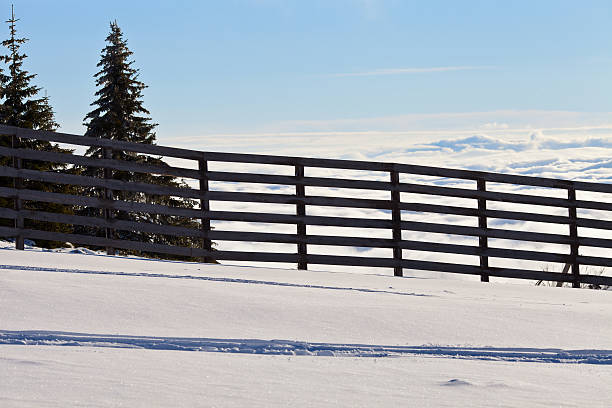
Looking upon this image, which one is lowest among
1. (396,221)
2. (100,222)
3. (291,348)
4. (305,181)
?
(291,348)

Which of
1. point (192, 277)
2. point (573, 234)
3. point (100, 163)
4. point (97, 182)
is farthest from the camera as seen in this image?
point (573, 234)

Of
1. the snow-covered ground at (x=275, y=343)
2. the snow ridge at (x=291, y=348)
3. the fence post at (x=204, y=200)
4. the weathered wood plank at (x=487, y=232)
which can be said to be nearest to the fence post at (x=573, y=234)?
the weathered wood plank at (x=487, y=232)

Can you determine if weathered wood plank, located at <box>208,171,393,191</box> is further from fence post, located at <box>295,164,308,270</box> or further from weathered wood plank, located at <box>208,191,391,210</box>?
weathered wood plank, located at <box>208,191,391,210</box>

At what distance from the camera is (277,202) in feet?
39.4

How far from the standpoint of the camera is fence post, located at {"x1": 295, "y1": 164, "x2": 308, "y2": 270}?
1197 cm

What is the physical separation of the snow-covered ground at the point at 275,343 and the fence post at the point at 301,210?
3.03m

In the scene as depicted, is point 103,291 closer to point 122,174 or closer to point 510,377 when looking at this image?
point 510,377

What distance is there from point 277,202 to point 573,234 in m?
5.34

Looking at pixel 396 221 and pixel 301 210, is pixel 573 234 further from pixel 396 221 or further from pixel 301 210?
pixel 301 210

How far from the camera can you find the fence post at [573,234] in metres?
13.4

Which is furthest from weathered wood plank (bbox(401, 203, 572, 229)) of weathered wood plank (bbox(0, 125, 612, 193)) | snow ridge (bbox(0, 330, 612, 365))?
snow ridge (bbox(0, 330, 612, 365))

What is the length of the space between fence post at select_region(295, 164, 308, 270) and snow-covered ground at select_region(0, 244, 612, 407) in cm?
303

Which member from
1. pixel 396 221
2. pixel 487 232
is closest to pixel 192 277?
pixel 396 221

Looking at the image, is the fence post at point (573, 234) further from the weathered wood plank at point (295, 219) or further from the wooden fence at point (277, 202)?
the weathered wood plank at point (295, 219)
